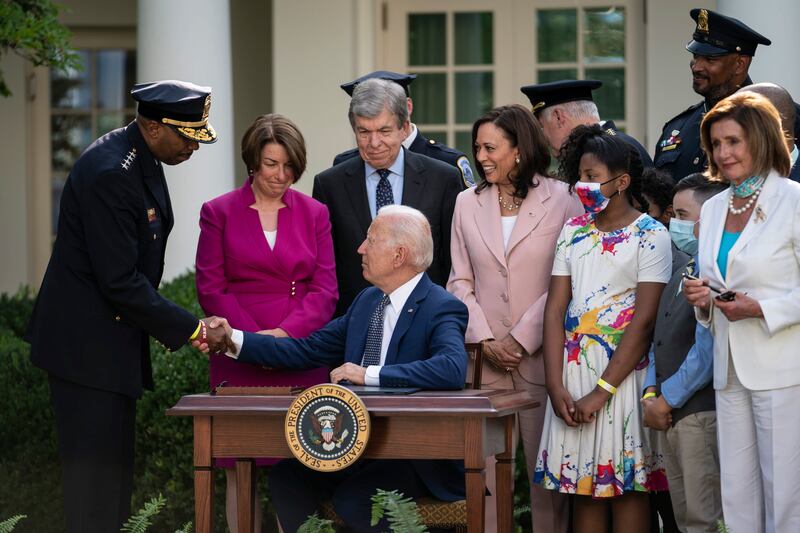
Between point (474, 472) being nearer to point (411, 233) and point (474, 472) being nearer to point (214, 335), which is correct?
point (411, 233)

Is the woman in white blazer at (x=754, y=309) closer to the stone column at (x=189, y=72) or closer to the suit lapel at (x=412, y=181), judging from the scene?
the suit lapel at (x=412, y=181)

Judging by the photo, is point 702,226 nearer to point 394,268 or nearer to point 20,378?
point 394,268

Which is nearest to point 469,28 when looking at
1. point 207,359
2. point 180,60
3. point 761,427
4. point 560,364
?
point 180,60

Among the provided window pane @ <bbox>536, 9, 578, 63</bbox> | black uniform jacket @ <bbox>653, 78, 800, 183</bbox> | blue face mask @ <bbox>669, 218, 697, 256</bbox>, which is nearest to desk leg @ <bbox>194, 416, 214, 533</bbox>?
blue face mask @ <bbox>669, 218, 697, 256</bbox>

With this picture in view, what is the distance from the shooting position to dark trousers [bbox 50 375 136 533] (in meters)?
4.96

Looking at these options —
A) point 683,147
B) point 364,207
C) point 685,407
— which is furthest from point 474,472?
point 683,147

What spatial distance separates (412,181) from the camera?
19.0 ft

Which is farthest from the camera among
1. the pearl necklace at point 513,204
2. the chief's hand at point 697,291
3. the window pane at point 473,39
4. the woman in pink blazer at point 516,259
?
the window pane at point 473,39

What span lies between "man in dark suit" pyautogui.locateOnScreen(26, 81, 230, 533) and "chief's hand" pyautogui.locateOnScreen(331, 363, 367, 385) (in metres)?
0.66

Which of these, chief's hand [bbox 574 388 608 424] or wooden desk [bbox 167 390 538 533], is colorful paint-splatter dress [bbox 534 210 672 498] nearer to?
chief's hand [bbox 574 388 608 424]

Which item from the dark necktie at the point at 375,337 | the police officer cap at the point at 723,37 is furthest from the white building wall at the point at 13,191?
the police officer cap at the point at 723,37

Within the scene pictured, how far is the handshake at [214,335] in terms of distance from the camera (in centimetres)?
514

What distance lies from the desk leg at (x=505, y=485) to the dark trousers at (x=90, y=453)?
149cm

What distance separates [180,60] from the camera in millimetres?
8836
